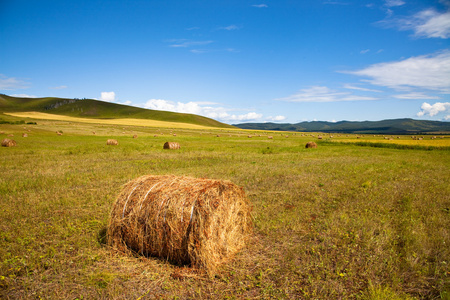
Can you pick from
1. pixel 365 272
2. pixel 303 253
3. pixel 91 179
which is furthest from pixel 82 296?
pixel 91 179

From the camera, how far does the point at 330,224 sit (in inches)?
323

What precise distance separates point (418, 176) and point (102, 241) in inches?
750

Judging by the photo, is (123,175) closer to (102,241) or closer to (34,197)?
(34,197)

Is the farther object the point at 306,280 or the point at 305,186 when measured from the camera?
the point at 305,186

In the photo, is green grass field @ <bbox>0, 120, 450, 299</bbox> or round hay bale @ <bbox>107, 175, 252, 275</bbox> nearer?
green grass field @ <bbox>0, 120, 450, 299</bbox>

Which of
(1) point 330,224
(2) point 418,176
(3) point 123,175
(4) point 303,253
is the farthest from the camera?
(2) point 418,176

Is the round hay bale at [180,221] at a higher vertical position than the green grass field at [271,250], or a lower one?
higher

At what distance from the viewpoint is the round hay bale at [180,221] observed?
5855 millimetres

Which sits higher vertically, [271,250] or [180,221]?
[180,221]

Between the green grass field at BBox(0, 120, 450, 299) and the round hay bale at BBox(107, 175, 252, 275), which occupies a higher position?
the round hay bale at BBox(107, 175, 252, 275)

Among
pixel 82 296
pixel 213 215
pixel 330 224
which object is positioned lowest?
pixel 82 296

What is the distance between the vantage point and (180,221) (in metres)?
5.98

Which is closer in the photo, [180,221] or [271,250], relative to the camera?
[180,221]

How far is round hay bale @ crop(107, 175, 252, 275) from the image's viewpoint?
231 inches
